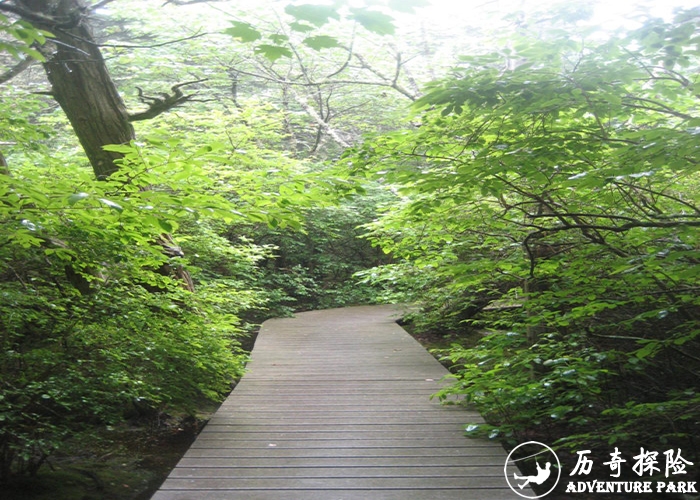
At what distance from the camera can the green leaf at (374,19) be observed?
1.82 metres

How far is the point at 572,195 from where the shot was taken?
4.14 m

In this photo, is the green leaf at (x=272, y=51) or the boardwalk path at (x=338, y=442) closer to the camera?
the green leaf at (x=272, y=51)

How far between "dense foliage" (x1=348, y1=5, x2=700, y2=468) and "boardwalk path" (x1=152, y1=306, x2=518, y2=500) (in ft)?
1.51

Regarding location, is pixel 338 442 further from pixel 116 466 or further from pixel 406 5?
pixel 406 5

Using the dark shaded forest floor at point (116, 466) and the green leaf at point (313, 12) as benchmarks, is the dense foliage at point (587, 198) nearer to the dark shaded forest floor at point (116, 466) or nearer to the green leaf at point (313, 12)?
the dark shaded forest floor at point (116, 466)

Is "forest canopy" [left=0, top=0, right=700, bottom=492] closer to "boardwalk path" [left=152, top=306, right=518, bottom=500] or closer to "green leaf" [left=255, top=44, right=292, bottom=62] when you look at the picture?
"green leaf" [left=255, top=44, right=292, bottom=62]

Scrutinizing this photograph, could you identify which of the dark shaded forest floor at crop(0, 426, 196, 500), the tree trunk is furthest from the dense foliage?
the tree trunk

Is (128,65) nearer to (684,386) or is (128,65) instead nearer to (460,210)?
(460,210)

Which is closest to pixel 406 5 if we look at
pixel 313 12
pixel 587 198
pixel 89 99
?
pixel 313 12

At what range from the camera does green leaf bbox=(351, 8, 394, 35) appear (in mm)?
1820

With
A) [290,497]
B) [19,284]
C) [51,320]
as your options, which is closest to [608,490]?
[290,497]

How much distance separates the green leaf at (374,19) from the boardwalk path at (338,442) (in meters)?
2.53

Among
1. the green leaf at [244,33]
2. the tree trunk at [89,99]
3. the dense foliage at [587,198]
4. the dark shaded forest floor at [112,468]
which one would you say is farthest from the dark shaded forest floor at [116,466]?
the green leaf at [244,33]

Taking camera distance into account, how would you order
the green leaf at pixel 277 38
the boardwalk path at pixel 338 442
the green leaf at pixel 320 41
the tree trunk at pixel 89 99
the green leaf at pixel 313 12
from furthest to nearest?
the tree trunk at pixel 89 99 → the boardwalk path at pixel 338 442 → the green leaf at pixel 277 38 → the green leaf at pixel 320 41 → the green leaf at pixel 313 12
